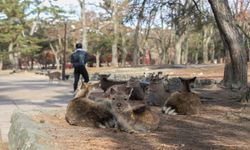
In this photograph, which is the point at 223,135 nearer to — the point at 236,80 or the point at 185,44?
the point at 236,80

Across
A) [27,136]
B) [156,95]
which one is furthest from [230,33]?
[27,136]

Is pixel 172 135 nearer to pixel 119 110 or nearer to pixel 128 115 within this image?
pixel 128 115

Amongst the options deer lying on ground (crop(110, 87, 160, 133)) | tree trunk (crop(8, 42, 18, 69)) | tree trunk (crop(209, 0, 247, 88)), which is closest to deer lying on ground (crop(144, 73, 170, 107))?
tree trunk (crop(209, 0, 247, 88))

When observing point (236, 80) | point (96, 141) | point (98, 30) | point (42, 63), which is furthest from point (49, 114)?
point (42, 63)

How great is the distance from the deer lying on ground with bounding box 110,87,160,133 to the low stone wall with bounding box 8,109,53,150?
3.67 ft

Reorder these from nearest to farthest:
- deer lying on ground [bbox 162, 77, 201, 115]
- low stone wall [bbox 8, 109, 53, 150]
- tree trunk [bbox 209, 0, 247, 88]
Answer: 1. low stone wall [bbox 8, 109, 53, 150]
2. deer lying on ground [bbox 162, 77, 201, 115]
3. tree trunk [bbox 209, 0, 247, 88]

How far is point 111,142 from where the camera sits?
6.89m

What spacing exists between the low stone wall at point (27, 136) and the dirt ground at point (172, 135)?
0.58ft

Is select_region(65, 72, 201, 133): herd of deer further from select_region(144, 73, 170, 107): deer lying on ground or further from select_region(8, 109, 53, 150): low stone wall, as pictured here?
select_region(144, 73, 170, 107): deer lying on ground

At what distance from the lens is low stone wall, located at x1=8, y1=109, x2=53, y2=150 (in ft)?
20.7

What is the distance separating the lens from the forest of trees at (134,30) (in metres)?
15.1

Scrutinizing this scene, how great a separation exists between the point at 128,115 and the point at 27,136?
1546 mm

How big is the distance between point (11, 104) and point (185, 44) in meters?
62.3

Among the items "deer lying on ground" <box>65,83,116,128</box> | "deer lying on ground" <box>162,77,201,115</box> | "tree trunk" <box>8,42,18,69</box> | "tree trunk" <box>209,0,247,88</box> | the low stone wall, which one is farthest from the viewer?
"tree trunk" <box>8,42,18,69</box>
